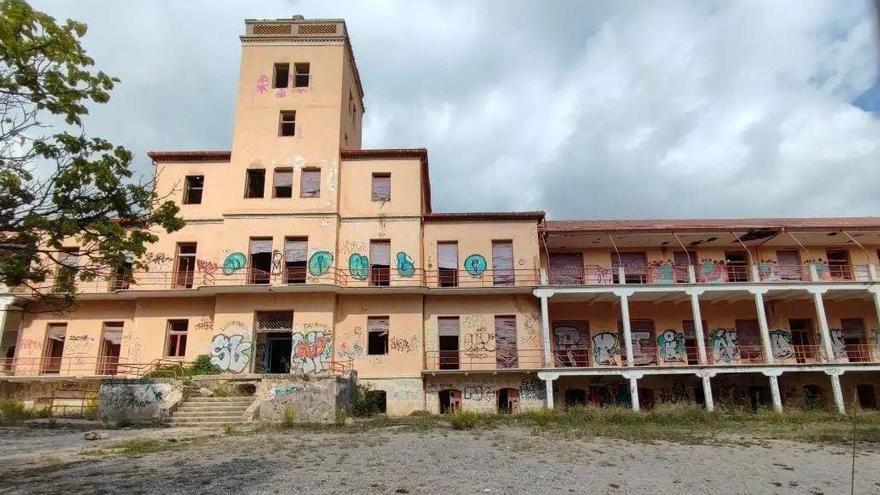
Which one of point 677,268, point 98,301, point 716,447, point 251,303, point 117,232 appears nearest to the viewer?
point 117,232

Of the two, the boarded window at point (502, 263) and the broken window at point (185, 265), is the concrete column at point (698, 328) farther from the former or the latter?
the broken window at point (185, 265)

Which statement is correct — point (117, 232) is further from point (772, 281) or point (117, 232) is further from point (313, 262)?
point (772, 281)

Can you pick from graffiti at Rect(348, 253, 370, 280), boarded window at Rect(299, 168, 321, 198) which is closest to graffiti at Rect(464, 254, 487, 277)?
graffiti at Rect(348, 253, 370, 280)

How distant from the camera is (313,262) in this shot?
2298 cm

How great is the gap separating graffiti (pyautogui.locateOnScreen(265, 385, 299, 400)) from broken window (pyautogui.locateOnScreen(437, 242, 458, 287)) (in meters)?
8.15

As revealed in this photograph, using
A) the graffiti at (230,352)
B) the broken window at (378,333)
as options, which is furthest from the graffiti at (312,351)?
the graffiti at (230,352)

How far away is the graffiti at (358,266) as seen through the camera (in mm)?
23266

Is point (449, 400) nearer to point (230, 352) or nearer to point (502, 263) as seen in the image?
point (502, 263)

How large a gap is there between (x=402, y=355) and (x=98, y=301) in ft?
42.2

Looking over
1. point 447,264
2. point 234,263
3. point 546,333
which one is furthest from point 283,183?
point 546,333

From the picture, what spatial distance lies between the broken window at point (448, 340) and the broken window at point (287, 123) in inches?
401

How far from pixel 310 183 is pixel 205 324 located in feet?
22.9

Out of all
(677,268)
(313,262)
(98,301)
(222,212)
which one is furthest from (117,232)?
(677,268)

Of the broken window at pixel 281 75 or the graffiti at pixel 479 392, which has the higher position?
the broken window at pixel 281 75
